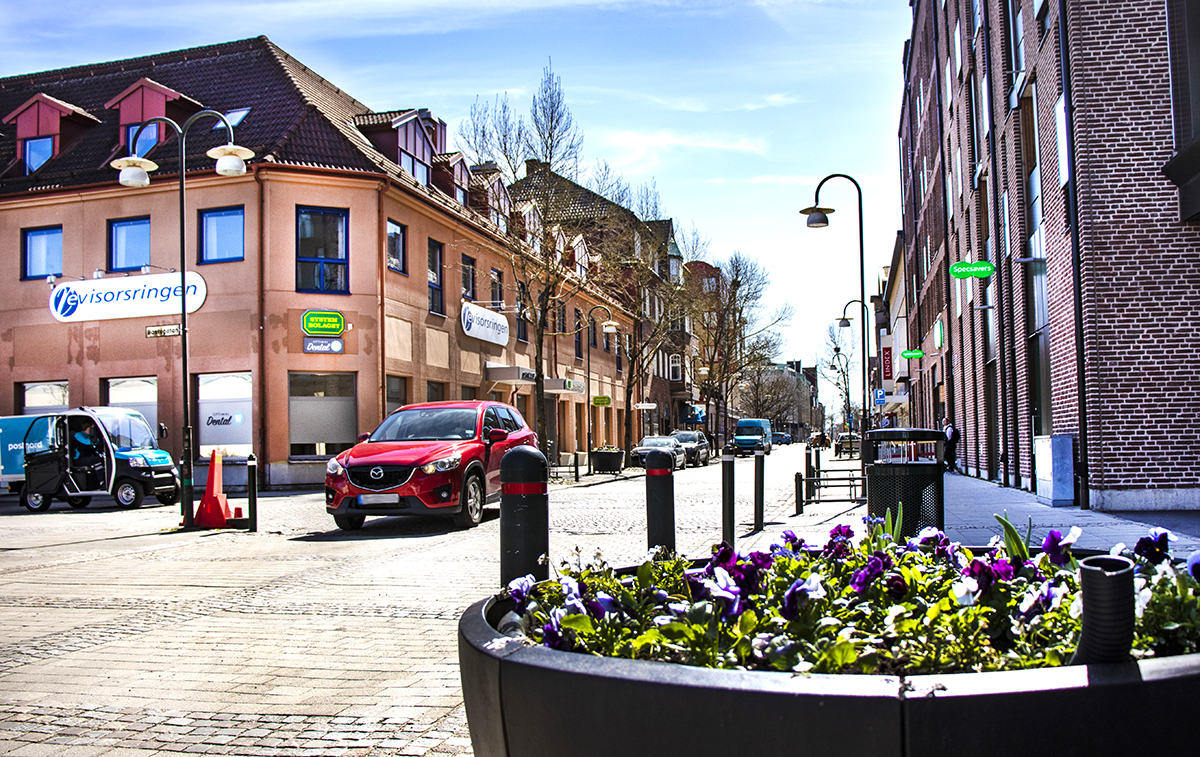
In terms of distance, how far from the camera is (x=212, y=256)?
79.9 feet

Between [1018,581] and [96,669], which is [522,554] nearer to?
[1018,581]

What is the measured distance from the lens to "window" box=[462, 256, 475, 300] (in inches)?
1197

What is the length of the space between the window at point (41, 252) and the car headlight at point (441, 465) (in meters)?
18.7

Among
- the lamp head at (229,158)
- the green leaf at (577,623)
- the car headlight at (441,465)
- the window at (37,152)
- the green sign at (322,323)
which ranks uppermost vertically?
the window at (37,152)

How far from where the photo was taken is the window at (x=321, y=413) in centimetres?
2388

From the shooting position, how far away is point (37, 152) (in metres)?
27.5

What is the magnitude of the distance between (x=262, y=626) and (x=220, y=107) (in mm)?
24158

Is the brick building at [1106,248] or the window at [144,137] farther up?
the window at [144,137]

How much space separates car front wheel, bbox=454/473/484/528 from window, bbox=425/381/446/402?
14271 millimetres

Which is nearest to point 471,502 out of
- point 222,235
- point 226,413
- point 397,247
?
point 226,413

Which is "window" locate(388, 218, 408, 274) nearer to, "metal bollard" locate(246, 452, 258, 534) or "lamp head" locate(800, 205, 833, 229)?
"lamp head" locate(800, 205, 833, 229)

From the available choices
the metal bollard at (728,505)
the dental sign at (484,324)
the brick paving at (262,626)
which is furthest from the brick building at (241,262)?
the metal bollard at (728,505)

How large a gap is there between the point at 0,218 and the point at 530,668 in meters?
29.7

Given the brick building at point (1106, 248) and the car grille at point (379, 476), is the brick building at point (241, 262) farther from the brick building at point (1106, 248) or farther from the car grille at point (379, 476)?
the brick building at point (1106, 248)
